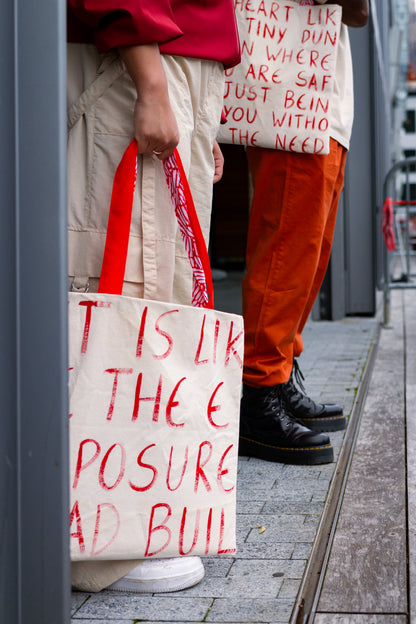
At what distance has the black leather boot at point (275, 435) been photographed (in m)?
2.47

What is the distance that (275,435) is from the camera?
99.3 inches

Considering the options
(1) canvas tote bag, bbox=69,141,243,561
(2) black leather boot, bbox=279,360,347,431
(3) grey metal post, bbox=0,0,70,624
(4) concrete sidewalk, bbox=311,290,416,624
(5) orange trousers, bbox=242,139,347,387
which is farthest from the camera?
(2) black leather boot, bbox=279,360,347,431

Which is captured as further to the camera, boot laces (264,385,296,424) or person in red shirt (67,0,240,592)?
boot laces (264,385,296,424)

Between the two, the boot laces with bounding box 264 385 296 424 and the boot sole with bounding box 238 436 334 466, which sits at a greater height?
the boot laces with bounding box 264 385 296 424

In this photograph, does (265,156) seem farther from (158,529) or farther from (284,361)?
(158,529)

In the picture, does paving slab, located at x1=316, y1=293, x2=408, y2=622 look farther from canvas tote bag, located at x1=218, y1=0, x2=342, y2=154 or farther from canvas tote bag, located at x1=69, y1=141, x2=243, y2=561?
canvas tote bag, located at x1=218, y1=0, x2=342, y2=154

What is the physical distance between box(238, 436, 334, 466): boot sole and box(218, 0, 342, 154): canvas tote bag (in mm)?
819

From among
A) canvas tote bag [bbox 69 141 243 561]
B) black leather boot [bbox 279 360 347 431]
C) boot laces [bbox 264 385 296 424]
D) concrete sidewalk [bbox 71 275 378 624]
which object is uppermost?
canvas tote bag [bbox 69 141 243 561]

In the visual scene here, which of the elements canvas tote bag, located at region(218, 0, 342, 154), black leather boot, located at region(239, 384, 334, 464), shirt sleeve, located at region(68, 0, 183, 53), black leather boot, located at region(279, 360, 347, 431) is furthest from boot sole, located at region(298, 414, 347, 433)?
shirt sleeve, located at region(68, 0, 183, 53)

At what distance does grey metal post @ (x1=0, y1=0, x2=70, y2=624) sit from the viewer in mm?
1227

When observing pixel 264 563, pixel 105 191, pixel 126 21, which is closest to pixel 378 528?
pixel 264 563

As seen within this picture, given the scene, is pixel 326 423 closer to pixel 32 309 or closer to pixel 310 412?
pixel 310 412

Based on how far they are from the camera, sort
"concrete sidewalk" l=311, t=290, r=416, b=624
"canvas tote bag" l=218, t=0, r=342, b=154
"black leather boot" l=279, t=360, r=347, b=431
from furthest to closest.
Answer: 1. "black leather boot" l=279, t=360, r=347, b=431
2. "canvas tote bag" l=218, t=0, r=342, b=154
3. "concrete sidewalk" l=311, t=290, r=416, b=624

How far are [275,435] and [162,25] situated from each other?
1.32 meters
